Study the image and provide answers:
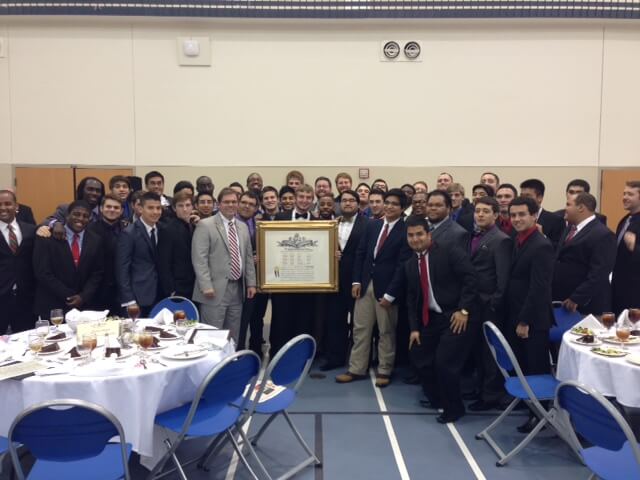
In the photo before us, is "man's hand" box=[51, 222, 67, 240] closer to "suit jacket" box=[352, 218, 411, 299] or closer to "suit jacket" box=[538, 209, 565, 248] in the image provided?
"suit jacket" box=[352, 218, 411, 299]

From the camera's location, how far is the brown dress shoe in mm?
5711

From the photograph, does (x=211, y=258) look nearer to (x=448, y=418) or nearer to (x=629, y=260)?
(x=448, y=418)

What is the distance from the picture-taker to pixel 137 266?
5188 mm

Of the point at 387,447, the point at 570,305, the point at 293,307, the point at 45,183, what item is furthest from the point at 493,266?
the point at 45,183

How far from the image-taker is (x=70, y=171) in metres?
9.76

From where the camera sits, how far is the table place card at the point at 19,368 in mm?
3068

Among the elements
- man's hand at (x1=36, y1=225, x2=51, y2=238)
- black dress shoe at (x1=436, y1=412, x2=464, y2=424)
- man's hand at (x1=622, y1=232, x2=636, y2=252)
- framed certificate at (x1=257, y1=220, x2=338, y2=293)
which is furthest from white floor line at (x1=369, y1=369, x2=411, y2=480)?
man's hand at (x1=36, y1=225, x2=51, y2=238)

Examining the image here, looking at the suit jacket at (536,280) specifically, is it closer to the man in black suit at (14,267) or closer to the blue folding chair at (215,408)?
the blue folding chair at (215,408)

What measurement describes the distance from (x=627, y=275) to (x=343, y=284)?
298cm

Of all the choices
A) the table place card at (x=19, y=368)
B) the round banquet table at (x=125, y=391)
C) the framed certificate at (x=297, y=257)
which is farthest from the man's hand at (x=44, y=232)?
the framed certificate at (x=297, y=257)

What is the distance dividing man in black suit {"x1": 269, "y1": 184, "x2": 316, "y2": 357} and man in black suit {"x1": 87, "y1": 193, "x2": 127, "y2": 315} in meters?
1.80

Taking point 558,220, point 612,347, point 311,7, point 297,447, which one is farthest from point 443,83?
point 297,447

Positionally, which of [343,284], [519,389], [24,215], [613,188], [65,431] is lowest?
[519,389]

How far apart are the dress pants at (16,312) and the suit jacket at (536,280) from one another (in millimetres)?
4758
